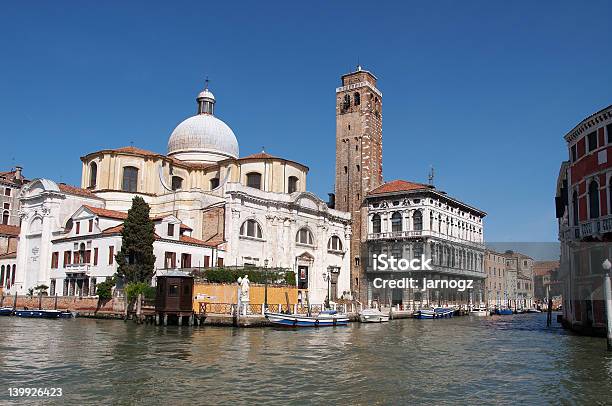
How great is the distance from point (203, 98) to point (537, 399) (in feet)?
153

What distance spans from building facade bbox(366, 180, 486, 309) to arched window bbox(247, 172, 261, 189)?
1062 centimetres

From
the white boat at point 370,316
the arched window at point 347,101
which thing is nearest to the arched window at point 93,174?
the arched window at point 347,101

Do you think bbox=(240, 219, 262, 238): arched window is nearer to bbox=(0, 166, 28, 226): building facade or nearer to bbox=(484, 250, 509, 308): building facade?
bbox=(0, 166, 28, 226): building facade

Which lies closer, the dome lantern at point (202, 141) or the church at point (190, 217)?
the church at point (190, 217)

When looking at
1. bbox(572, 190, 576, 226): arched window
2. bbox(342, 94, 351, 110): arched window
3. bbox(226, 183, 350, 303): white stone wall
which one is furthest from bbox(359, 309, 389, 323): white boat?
bbox(342, 94, 351, 110): arched window

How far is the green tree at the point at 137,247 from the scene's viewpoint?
113 feet

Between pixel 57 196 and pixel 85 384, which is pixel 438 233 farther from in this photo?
pixel 85 384

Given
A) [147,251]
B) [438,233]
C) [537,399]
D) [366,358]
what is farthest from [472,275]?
[537,399]

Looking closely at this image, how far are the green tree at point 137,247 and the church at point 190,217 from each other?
1723mm

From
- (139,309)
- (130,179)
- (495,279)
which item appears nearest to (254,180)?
(130,179)

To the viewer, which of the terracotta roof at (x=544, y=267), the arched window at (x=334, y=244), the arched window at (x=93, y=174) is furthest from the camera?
the terracotta roof at (x=544, y=267)

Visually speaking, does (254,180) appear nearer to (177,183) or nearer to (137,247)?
(177,183)

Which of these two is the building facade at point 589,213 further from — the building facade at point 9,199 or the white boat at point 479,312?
the building facade at point 9,199

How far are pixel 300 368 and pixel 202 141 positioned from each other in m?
37.5
